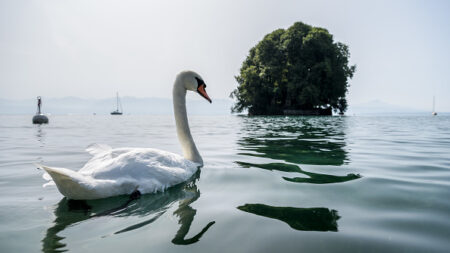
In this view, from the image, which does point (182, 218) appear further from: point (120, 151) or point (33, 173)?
point (33, 173)

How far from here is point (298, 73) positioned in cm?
4000

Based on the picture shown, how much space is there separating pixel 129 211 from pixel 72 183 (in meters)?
0.55

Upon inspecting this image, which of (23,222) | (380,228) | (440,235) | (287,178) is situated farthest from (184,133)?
(440,235)

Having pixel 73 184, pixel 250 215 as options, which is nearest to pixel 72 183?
pixel 73 184

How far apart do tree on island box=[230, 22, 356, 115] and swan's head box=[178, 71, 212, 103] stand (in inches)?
1343

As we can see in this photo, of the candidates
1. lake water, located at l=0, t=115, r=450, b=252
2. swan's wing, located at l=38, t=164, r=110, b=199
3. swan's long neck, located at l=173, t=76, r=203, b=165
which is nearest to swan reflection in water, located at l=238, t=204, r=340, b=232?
lake water, located at l=0, t=115, r=450, b=252

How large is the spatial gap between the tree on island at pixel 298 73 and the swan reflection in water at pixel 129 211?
3626 centimetres

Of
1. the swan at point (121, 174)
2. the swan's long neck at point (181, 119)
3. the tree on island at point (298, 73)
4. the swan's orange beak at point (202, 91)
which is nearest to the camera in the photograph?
the swan at point (121, 174)

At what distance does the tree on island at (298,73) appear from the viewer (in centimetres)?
3894

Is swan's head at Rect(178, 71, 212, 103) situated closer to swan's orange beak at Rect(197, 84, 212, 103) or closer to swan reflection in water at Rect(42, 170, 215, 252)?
swan's orange beak at Rect(197, 84, 212, 103)

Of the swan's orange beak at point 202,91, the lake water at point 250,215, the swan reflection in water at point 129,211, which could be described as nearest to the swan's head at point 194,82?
the swan's orange beak at point 202,91

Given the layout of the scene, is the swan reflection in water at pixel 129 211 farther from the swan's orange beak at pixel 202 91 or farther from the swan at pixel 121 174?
the swan's orange beak at pixel 202 91

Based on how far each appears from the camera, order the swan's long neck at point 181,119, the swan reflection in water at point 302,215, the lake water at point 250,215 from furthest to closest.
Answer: the swan's long neck at point 181,119
the swan reflection in water at point 302,215
the lake water at point 250,215

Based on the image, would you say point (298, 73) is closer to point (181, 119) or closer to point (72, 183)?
point (181, 119)
